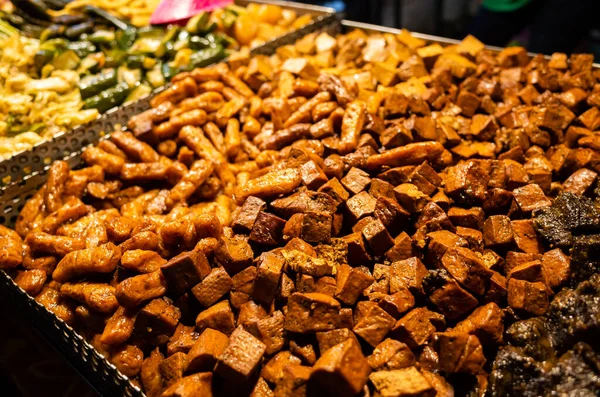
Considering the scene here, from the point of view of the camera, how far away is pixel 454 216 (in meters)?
2.26

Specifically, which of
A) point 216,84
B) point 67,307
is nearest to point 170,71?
point 216,84

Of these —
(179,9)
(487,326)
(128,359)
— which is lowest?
(128,359)

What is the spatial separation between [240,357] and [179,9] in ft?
13.2

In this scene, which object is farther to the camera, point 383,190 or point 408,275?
point 383,190

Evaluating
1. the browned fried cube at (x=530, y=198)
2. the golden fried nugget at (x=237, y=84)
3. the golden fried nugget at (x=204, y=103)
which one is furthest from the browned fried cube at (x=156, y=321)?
the golden fried nugget at (x=237, y=84)

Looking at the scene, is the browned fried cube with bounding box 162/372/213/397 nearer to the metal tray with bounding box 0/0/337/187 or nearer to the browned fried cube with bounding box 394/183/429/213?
the browned fried cube with bounding box 394/183/429/213

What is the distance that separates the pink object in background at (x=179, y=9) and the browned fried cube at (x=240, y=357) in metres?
3.78

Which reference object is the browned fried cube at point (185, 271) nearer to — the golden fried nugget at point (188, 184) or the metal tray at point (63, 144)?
the golden fried nugget at point (188, 184)

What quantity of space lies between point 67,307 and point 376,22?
673 centimetres

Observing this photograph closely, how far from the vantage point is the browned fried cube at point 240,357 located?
1684 mm

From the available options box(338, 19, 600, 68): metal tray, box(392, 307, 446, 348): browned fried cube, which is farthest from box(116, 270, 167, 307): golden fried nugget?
box(338, 19, 600, 68): metal tray

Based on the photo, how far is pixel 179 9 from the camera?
465cm

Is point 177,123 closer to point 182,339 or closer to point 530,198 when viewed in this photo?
point 182,339

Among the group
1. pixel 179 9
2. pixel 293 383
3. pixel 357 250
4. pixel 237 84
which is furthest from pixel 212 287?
pixel 179 9
